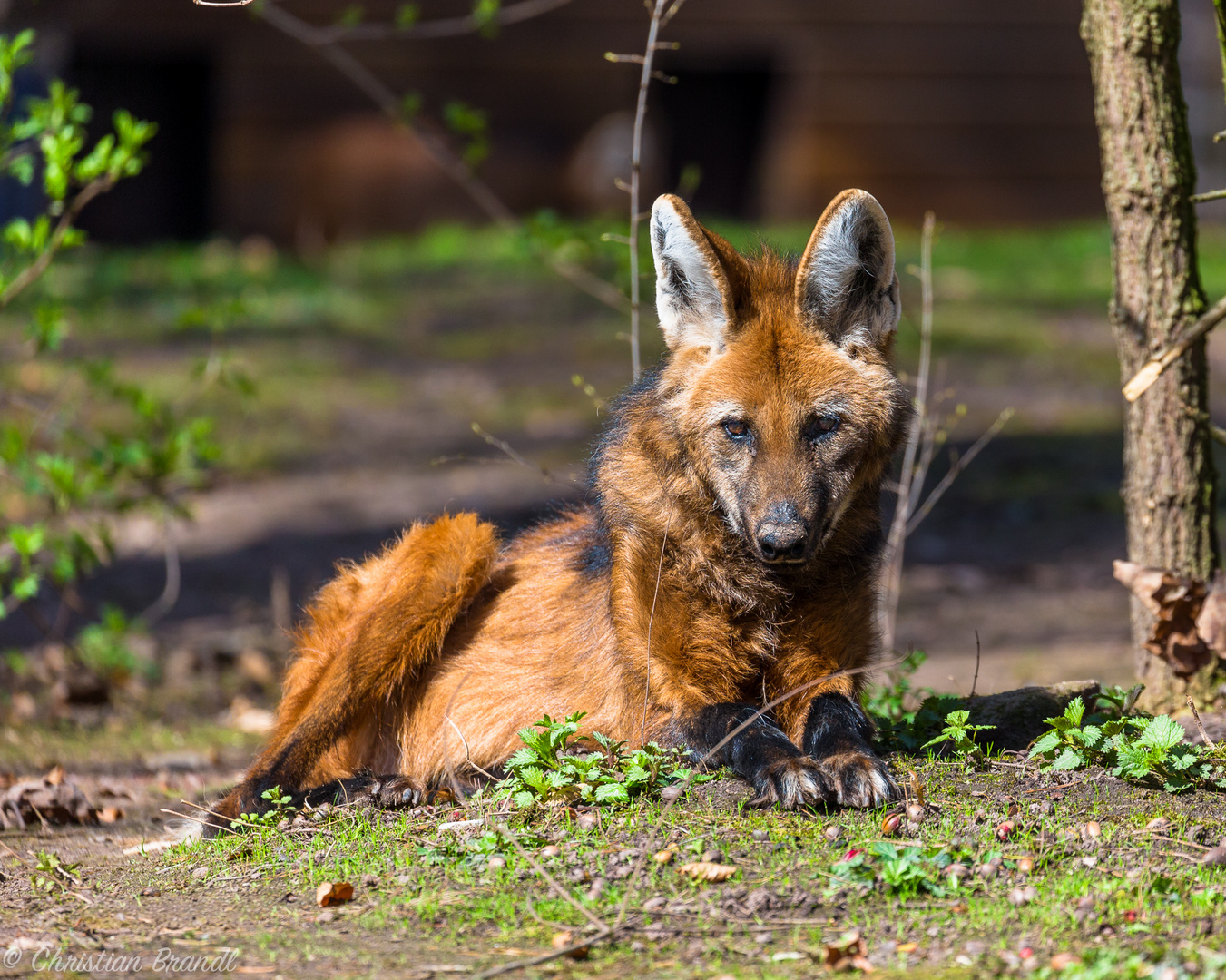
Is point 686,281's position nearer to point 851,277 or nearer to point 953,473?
point 851,277

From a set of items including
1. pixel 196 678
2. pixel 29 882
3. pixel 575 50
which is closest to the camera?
pixel 29 882

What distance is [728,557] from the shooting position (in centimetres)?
334

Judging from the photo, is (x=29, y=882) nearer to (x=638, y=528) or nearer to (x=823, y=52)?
(x=638, y=528)

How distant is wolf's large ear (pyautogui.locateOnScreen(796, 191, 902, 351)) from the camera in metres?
3.29

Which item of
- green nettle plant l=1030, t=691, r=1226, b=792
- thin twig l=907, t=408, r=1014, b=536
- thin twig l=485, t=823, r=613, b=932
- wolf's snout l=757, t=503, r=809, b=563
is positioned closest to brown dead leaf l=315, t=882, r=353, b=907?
thin twig l=485, t=823, r=613, b=932

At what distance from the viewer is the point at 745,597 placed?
131 inches

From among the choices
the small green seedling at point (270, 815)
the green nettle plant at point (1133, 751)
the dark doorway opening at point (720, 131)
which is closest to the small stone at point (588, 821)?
the small green seedling at point (270, 815)

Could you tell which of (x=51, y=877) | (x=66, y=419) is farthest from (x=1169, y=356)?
(x=66, y=419)

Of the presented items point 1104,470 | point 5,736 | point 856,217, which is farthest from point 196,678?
point 1104,470

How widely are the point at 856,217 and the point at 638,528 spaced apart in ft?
3.41

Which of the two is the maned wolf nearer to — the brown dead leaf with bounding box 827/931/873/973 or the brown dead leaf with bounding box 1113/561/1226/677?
the brown dead leaf with bounding box 827/931/873/973

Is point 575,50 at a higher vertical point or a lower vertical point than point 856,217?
higher

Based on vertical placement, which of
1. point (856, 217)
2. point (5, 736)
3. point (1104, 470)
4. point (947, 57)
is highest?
point (947, 57)

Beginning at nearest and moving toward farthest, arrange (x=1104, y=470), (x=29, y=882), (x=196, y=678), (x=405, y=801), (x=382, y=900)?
(x=382, y=900), (x=29, y=882), (x=405, y=801), (x=196, y=678), (x=1104, y=470)
